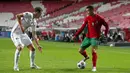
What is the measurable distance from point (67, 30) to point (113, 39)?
1055 centimetres

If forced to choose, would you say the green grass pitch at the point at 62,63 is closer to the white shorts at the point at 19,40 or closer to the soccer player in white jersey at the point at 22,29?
the soccer player in white jersey at the point at 22,29

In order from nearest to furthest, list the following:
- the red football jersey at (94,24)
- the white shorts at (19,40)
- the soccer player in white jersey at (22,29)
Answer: the soccer player in white jersey at (22,29) → the white shorts at (19,40) → the red football jersey at (94,24)

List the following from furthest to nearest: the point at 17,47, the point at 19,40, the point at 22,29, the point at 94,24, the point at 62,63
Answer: the point at 62,63
the point at 94,24
the point at 19,40
the point at 17,47
the point at 22,29

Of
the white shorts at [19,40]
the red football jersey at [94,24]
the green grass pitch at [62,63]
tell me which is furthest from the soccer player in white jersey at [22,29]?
the red football jersey at [94,24]

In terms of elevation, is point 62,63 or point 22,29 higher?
point 22,29

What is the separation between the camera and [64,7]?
2557 inches

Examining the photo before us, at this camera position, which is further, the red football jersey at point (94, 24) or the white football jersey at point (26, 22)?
the red football jersey at point (94, 24)

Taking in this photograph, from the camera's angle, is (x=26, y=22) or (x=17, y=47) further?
(x=26, y=22)

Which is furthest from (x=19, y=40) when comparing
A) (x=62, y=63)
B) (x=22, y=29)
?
(x=62, y=63)

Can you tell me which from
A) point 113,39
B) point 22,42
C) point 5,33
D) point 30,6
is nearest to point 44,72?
point 22,42

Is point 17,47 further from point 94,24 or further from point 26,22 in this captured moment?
point 94,24

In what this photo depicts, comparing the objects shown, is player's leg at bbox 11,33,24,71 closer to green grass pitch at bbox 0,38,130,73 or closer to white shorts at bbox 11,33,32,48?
white shorts at bbox 11,33,32,48

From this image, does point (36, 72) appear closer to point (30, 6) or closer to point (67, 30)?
point (67, 30)

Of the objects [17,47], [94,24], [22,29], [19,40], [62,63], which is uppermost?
[94,24]
